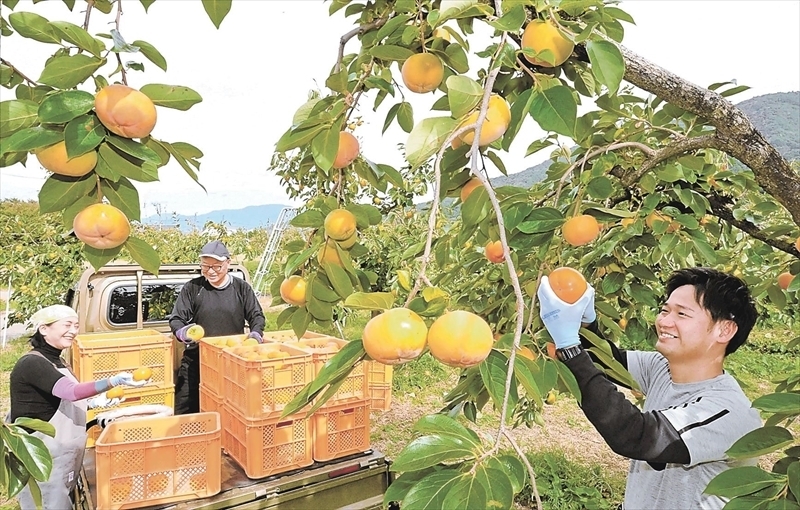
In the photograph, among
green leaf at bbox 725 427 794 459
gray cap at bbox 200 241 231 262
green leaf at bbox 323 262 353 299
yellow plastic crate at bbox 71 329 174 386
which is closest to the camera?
green leaf at bbox 725 427 794 459

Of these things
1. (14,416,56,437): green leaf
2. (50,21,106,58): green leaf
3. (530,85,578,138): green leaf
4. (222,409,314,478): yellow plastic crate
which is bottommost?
(222,409,314,478): yellow plastic crate

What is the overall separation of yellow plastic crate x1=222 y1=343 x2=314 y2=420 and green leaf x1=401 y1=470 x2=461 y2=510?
245cm

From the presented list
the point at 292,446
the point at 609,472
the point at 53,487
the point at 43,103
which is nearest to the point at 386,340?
the point at 43,103

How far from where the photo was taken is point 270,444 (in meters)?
3.13

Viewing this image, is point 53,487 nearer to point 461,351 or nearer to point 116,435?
point 116,435

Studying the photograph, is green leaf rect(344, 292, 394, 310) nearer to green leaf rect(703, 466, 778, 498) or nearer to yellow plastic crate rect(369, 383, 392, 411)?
green leaf rect(703, 466, 778, 498)

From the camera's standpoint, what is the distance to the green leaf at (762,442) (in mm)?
992

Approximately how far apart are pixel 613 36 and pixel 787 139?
50.0 meters

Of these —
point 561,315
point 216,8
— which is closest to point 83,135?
point 216,8

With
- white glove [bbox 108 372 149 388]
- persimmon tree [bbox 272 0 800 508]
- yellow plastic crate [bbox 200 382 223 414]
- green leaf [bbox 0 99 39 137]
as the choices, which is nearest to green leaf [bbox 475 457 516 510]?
persimmon tree [bbox 272 0 800 508]

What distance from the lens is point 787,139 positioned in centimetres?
4144

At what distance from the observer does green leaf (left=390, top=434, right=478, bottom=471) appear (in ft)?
2.34

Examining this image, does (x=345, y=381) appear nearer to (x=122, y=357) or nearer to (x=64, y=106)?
(x=122, y=357)

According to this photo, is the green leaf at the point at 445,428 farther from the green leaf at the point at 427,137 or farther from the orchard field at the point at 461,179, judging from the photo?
the green leaf at the point at 427,137
